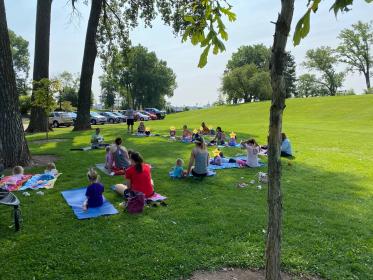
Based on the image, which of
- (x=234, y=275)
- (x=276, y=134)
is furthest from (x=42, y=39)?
(x=276, y=134)

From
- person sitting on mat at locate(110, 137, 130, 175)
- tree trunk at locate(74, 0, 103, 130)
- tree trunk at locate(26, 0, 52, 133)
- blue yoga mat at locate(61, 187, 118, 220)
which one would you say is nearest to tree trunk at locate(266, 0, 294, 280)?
blue yoga mat at locate(61, 187, 118, 220)

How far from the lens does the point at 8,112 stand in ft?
37.3

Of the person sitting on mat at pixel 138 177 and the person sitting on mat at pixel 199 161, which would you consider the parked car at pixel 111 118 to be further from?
the person sitting on mat at pixel 138 177

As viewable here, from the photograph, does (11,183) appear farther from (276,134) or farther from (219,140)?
(219,140)

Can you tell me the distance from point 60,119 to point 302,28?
38.8 metres

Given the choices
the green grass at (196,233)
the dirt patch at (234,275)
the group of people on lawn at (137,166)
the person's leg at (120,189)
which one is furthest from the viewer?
the person's leg at (120,189)

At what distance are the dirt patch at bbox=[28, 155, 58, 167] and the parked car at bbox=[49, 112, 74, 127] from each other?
83.7ft

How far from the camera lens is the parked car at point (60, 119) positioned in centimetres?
3875

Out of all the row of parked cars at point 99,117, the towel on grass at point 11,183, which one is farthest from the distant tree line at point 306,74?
the towel on grass at point 11,183

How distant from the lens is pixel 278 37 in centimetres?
376

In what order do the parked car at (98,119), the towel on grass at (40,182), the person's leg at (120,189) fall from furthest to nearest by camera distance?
1. the parked car at (98,119)
2. the towel on grass at (40,182)
3. the person's leg at (120,189)

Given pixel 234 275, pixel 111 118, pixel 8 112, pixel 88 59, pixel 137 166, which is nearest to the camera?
pixel 234 275

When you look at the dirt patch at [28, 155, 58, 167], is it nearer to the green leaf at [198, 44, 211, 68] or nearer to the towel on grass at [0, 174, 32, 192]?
the towel on grass at [0, 174, 32, 192]

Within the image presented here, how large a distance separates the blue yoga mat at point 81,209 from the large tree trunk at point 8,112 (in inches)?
145
